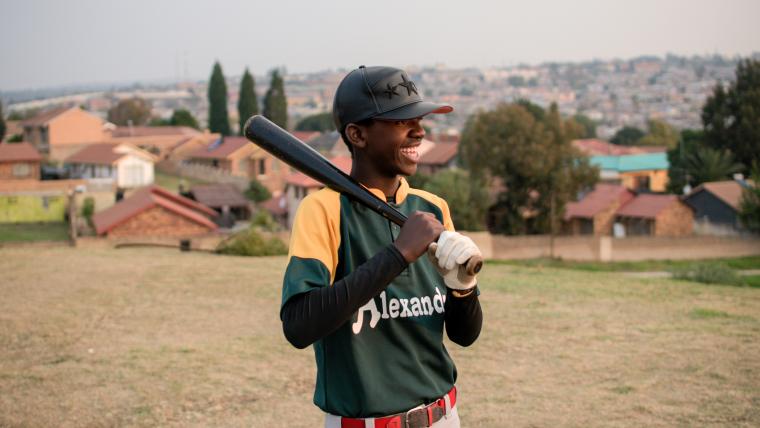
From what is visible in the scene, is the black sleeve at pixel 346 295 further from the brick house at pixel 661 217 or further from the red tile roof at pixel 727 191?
the brick house at pixel 661 217

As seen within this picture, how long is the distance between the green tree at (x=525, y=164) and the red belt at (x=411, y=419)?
40.2m

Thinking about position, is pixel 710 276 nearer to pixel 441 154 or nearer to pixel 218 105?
pixel 441 154

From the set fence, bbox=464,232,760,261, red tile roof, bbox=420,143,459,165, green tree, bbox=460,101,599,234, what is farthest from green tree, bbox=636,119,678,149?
fence, bbox=464,232,760,261

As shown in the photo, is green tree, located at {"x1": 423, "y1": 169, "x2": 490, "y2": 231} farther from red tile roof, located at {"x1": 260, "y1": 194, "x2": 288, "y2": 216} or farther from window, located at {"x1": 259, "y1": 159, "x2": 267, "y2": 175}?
window, located at {"x1": 259, "y1": 159, "x2": 267, "y2": 175}

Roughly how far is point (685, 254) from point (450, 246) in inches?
1261

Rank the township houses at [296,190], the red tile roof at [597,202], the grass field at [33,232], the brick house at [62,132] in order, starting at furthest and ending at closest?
1. the brick house at [62,132]
2. the red tile roof at [597,202]
3. the township houses at [296,190]
4. the grass field at [33,232]

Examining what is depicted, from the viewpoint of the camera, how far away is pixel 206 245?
80.3 feet

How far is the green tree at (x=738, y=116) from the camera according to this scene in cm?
5347

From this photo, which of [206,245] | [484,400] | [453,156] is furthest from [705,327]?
[453,156]

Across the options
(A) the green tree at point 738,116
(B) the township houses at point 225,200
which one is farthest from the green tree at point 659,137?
(B) the township houses at point 225,200

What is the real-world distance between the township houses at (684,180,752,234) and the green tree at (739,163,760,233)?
2.20ft

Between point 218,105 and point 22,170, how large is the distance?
3674 cm

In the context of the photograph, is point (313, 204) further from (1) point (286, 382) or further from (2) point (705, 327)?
(2) point (705, 327)

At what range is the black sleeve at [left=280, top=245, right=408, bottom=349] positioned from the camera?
257cm
